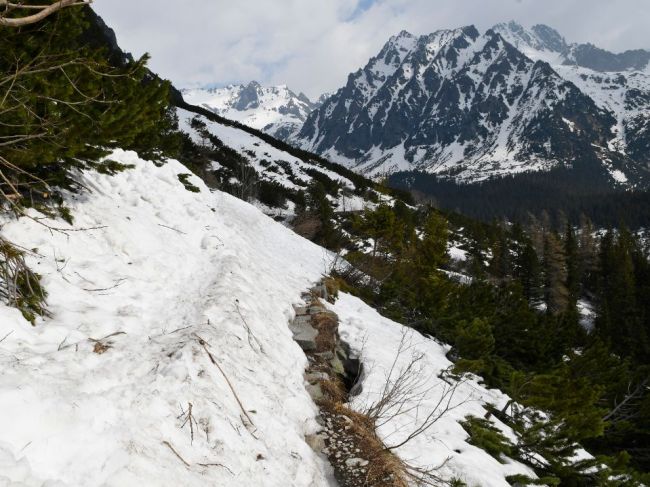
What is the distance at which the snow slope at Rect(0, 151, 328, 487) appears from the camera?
9.66 feet

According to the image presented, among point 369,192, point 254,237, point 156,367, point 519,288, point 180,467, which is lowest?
point 180,467

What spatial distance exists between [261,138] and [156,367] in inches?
2878

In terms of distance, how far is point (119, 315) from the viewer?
16.8ft

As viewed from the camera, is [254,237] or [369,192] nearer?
[254,237]

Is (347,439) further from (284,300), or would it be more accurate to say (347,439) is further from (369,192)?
(369,192)

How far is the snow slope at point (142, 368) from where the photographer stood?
9.66 feet

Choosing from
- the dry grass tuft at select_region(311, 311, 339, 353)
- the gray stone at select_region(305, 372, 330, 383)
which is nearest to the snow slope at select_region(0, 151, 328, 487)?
the gray stone at select_region(305, 372, 330, 383)

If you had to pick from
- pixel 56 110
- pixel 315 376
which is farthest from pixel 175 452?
pixel 56 110

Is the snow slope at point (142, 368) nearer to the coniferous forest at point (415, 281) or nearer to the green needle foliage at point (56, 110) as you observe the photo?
the coniferous forest at point (415, 281)

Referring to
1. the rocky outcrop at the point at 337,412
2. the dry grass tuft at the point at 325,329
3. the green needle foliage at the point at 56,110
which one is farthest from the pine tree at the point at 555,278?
the green needle foliage at the point at 56,110

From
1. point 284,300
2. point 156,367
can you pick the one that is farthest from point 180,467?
point 284,300

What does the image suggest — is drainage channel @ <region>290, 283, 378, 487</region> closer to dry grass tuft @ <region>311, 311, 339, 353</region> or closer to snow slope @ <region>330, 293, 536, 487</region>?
dry grass tuft @ <region>311, 311, 339, 353</region>

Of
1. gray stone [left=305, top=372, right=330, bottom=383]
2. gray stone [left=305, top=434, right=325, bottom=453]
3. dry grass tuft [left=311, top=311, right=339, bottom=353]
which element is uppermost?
dry grass tuft [left=311, top=311, right=339, bottom=353]

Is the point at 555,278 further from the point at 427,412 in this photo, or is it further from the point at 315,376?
the point at 315,376
